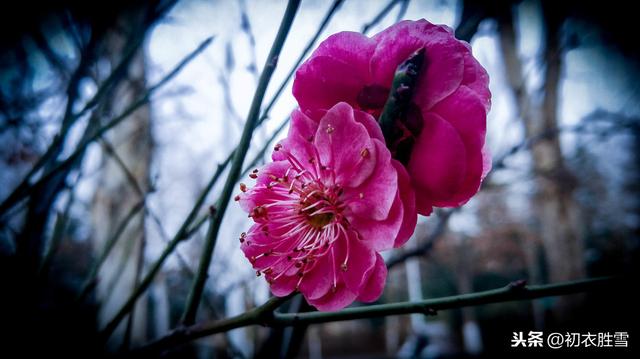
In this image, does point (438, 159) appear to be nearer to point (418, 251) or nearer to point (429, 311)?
point (429, 311)

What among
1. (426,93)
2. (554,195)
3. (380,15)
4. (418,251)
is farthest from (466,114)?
(554,195)

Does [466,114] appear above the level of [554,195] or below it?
below

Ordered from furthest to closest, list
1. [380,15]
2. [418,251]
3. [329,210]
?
[418,251] → [380,15] → [329,210]

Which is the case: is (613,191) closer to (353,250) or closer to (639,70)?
(639,70)

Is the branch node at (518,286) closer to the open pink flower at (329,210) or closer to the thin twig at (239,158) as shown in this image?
the open pink flower at (329,210)

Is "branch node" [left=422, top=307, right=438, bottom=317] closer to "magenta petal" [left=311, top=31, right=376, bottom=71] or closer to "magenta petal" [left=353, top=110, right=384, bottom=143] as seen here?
"magenta petal" [left=353, top=110, right=384, bottom=143]

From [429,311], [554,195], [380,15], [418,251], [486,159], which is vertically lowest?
[429,311]

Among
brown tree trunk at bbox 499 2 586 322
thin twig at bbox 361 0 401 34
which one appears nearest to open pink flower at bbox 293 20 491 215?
thin twig at bbox 361 0 401 34
